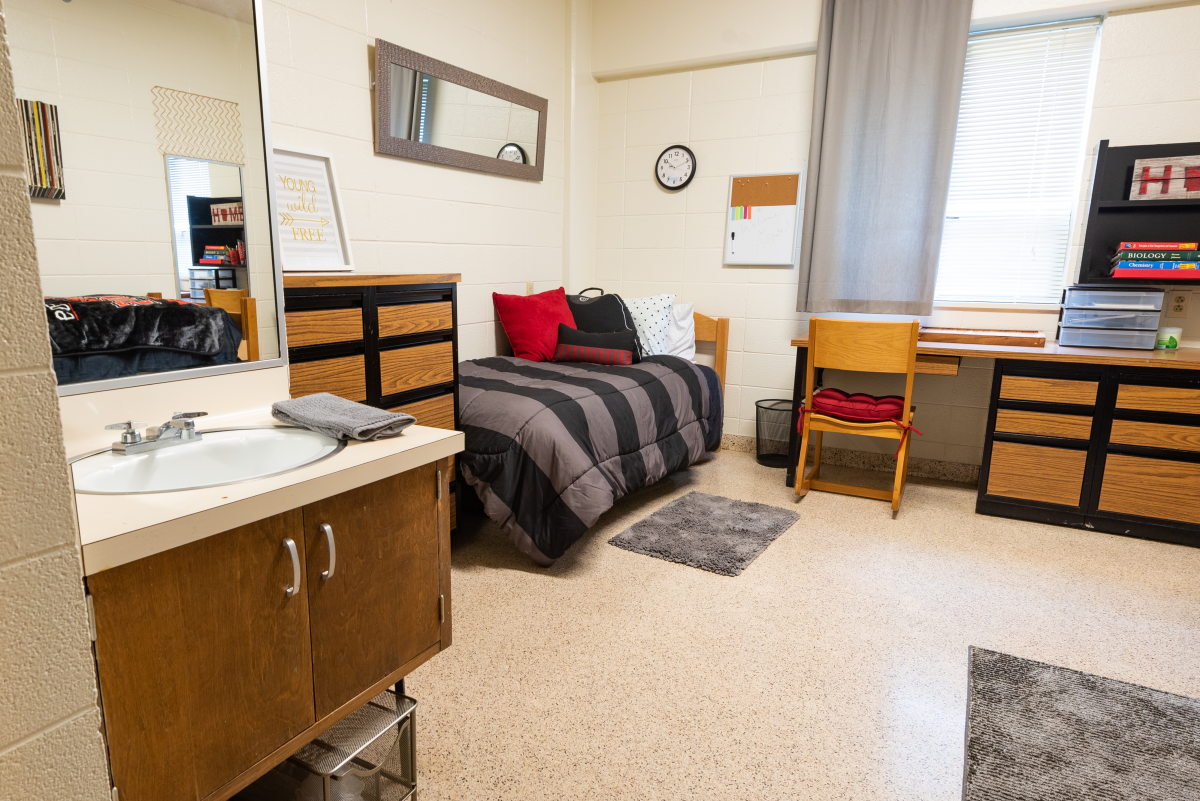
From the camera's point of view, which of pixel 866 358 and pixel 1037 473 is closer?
pixel 1037 473

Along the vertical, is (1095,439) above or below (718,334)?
below

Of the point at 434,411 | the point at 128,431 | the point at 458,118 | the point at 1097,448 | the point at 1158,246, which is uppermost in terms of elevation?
the point at 458,118

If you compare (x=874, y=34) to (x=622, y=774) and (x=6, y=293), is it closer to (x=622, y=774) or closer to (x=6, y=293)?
(x=622, y=774)

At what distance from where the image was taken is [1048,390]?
286 cm

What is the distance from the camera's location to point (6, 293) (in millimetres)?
649

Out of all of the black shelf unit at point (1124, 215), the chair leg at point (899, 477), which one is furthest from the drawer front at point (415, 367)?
the black shelf unit at point (1124, 215)

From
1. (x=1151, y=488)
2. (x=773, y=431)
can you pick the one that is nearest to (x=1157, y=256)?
→ (x=1151, y=488)

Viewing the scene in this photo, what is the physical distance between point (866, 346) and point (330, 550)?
258 centimetres

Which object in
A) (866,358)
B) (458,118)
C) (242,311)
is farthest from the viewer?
(458,118)

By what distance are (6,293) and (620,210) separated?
3.89 m

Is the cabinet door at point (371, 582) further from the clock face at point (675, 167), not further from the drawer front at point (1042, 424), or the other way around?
the clock face at point (675, 167)

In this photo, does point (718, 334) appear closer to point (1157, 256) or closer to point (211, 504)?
point (1157, 256)

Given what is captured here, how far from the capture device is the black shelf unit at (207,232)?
56.3 inches

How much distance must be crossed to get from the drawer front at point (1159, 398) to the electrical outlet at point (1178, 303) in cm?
66
